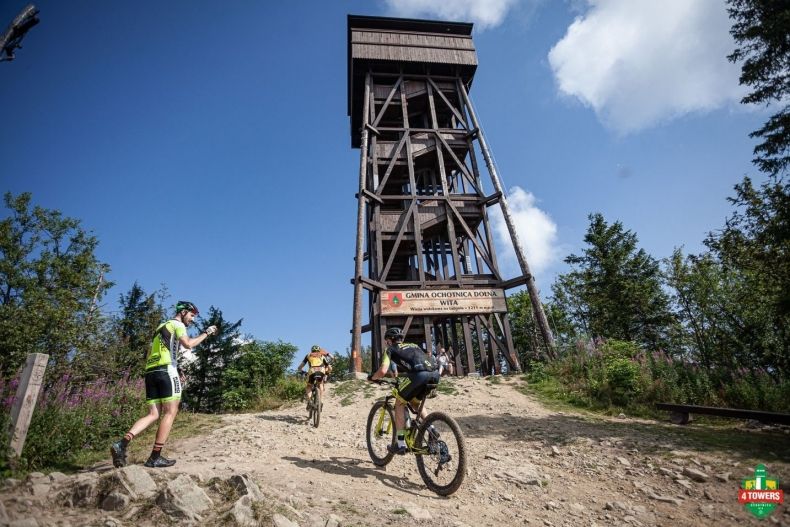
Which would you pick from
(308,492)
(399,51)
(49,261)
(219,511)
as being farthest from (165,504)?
(49,261)

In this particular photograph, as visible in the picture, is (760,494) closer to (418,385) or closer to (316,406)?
(418,385)

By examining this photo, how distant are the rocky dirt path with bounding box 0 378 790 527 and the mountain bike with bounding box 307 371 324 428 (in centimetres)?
53

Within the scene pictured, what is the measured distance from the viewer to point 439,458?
4363 millimetres

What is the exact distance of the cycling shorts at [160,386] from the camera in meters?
4.45

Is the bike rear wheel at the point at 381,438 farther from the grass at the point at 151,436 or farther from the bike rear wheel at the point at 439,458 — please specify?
the grass at the point at 151,436

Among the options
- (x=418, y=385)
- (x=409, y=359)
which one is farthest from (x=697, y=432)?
(x=409, y=359)

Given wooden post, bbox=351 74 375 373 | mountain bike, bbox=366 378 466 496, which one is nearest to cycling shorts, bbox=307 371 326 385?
mountain bike, bbox=366 378 466 496

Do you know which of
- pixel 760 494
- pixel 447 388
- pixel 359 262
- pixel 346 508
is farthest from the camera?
pixel 359 262

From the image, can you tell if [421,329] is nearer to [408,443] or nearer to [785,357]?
[408,443]

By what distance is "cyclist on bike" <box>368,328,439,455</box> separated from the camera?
15.7ft

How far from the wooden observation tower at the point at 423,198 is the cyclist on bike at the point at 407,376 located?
826 cm

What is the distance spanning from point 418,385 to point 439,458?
859 millimetres

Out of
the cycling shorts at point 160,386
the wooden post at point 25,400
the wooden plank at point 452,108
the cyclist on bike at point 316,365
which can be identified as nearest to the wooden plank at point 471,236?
the wooden plank at point 452,108

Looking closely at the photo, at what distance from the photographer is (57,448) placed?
200 inches
